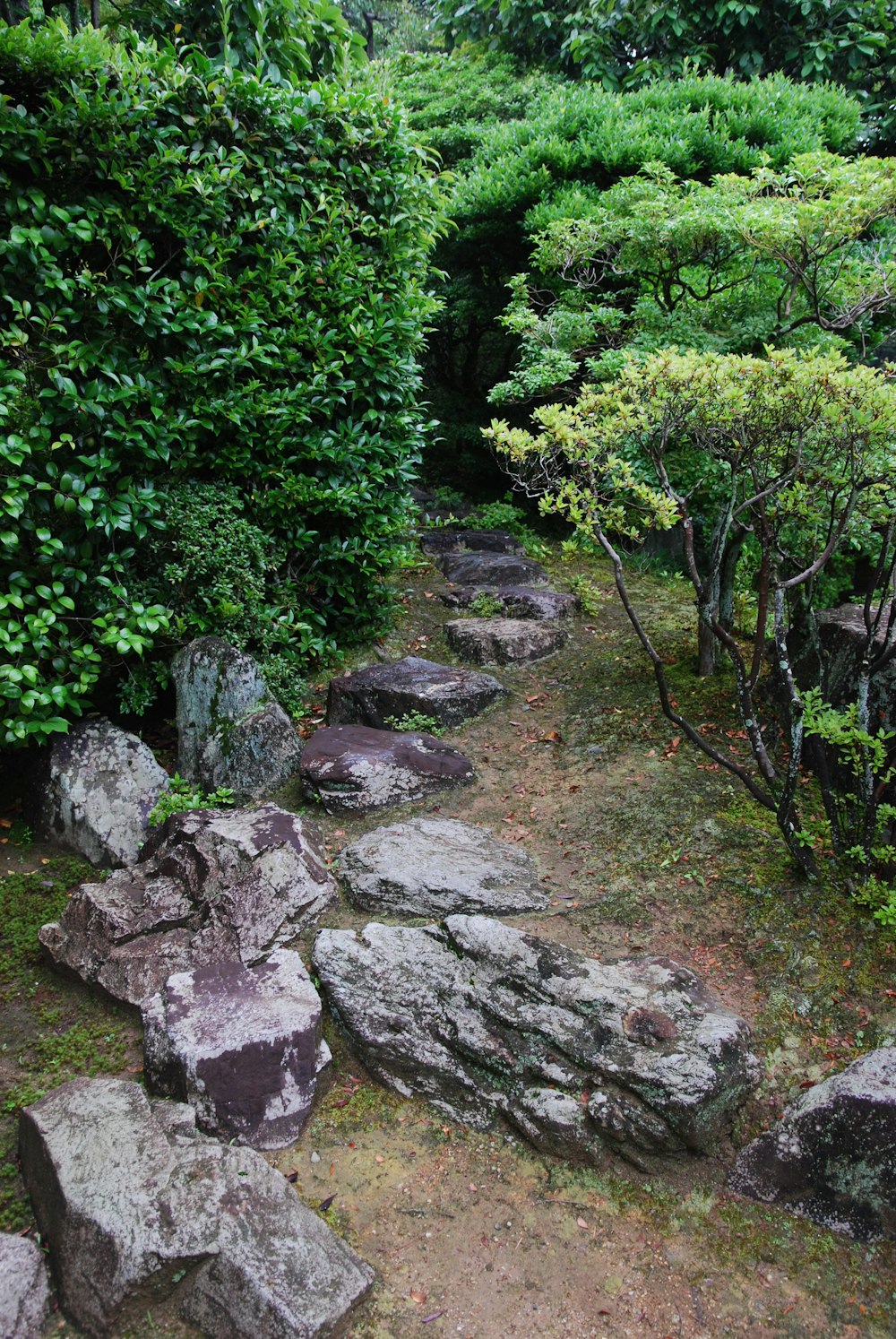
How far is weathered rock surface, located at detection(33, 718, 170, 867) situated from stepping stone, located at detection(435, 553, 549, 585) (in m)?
4.32

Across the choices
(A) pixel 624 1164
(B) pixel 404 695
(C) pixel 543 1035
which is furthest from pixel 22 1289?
(B) pixel 404 695

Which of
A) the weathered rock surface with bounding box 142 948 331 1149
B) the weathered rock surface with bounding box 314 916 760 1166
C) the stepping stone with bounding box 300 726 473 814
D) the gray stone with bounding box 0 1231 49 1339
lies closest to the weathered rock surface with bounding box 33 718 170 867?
the stepping stone with bounding box 300 726 473 814

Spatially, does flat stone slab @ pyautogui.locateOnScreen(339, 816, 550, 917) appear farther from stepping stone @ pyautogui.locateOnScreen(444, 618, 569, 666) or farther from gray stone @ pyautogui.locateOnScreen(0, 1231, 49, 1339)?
stepping stone @ pyautogui.locateOnScreen(444, 618, 569, 666)

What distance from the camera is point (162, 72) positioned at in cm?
505

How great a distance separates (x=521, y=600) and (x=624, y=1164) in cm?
530

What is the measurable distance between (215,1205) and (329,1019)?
1.00m

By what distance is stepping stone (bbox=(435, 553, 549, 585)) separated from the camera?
862cm

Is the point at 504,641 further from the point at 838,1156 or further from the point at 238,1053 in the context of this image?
the point at 838,1156

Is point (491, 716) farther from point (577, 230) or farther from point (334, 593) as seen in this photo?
point (577, 230)

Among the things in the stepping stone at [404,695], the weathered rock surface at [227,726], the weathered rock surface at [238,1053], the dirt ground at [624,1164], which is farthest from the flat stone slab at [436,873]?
the stepping stone at [404,695]

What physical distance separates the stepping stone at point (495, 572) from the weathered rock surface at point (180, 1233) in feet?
20.6

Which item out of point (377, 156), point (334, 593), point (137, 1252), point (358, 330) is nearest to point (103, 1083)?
point (137, 1252)

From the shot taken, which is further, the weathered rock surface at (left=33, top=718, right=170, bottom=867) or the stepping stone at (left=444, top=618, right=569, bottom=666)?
the stepping stone at (left=444, top=618, right=569, bottom=666)

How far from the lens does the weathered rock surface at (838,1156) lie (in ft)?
9.70
